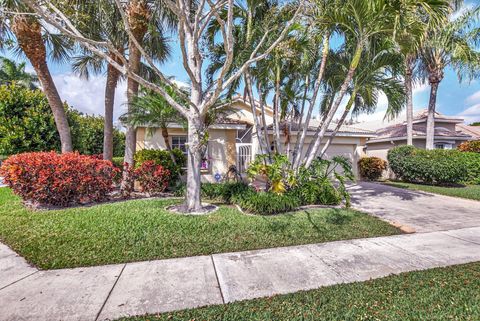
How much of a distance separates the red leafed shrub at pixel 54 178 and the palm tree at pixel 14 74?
22537 mm

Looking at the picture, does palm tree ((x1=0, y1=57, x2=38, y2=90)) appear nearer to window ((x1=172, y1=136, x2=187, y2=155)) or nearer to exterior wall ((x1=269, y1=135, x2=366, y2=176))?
window ((x1=172, y1=136, x2=187, y2=155))

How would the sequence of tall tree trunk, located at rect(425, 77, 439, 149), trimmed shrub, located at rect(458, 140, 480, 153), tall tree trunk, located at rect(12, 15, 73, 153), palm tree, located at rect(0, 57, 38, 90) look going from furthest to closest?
palm tree, located at rect(0, 57, 38, 90)
tall tree trunk, located at rect(425, 77, 439, 149)
trimmed shrub, located at rect(458, 140, 480, 153)
tall tree trunk, located at rect(12, 15, 73, 153)

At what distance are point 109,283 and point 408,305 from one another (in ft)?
13.1

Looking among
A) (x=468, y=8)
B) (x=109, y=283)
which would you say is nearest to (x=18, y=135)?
(x=109, y=283)

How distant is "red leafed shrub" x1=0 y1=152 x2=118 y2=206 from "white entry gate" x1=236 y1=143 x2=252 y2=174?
22.6ft

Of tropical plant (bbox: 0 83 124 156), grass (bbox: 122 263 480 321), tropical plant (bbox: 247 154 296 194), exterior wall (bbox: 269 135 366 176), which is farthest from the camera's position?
exterior wall (bbox: 269 135 366 176)

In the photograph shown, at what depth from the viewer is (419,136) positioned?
17.5 meters

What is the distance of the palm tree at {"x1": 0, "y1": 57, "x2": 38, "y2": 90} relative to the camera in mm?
22984

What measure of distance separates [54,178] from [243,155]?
342 inches

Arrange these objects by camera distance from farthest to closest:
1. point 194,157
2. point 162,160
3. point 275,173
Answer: point 162,160, point 275,173, point 194,157

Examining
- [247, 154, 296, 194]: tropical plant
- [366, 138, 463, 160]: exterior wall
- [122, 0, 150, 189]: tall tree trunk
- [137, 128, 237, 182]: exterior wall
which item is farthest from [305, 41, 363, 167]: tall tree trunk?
[366, 138, 463, 160]: exterior wall

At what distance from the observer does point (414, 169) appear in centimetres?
1410

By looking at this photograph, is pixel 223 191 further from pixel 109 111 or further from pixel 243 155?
pixel 109 111

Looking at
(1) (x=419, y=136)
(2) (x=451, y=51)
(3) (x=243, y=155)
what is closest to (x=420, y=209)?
(3) (x=243, y=155)
